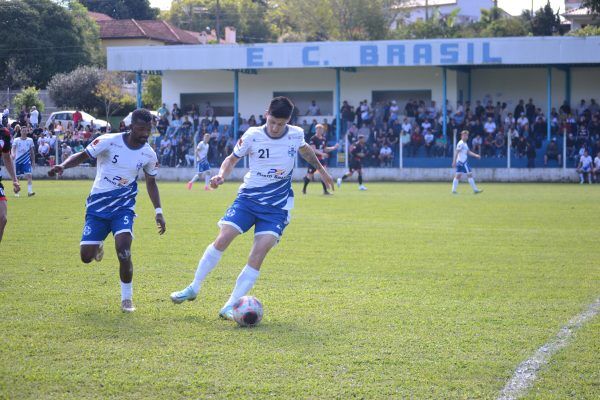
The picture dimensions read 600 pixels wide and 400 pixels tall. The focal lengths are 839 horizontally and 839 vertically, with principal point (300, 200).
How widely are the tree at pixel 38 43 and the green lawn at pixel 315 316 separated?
4590 centimetres

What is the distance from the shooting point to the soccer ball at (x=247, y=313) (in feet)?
23.5

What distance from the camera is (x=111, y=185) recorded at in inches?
323

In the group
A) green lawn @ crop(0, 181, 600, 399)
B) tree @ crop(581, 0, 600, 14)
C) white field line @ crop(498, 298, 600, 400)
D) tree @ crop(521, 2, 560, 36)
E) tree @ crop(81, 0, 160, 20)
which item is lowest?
white field line @ crop(498, 298, 600, 400)

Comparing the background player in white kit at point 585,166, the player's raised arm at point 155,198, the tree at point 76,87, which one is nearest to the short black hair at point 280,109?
the player's raised arm at point 155,198

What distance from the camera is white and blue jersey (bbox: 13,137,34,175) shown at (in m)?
24.5

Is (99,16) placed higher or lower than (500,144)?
higher

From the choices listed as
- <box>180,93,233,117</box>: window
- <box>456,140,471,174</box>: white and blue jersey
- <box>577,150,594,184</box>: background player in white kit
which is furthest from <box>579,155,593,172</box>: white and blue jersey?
<box>180,93,233,117</box>: window

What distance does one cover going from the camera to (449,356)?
6.16 m

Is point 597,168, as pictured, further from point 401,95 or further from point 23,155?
point 23,155

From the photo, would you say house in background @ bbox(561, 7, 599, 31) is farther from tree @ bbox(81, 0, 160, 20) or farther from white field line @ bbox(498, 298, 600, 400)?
white field line @ bbox(498, 298, 600, 400)

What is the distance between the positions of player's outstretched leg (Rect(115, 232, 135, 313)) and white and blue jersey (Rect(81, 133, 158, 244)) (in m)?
0.19

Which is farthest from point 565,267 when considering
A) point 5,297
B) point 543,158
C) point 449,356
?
point 543,158

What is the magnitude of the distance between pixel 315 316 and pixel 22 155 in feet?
62.6

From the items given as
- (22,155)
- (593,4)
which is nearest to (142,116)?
(22,155)
